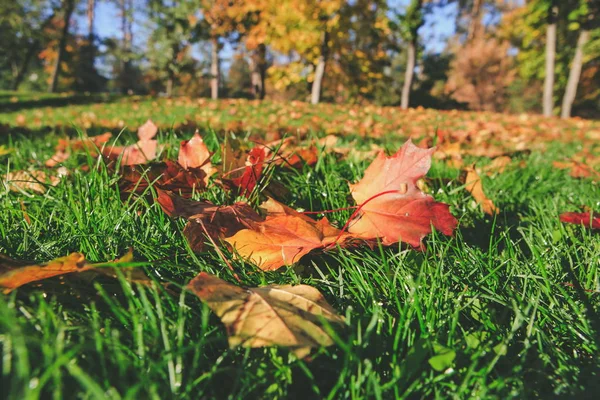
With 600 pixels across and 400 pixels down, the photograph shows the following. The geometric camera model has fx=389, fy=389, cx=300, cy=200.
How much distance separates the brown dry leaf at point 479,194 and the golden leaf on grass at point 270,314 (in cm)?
76

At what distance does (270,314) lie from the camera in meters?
0.55

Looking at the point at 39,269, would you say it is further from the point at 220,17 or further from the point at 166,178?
the point at 220,17

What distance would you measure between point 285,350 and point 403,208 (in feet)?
1.42

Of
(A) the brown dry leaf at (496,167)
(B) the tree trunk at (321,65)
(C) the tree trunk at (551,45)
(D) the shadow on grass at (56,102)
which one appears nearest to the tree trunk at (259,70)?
(B) the tree trunk at (321,65)

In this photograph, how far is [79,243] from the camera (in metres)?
0.83

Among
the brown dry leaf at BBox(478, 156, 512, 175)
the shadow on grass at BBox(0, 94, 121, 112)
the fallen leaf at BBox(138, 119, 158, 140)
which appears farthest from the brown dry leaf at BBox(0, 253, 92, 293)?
the shadow on grass at BBox(0, 94, 121, 112)

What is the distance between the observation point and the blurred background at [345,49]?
14852 mm

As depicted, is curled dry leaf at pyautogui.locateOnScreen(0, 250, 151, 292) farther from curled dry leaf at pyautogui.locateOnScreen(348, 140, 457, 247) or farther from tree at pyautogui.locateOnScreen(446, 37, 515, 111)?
tree at pyautogui.locateOnScreen(446, 37, 515, 111)

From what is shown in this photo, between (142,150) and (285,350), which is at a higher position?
(142,150)

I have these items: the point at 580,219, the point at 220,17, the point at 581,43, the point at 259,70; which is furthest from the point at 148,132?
the point at 581,43

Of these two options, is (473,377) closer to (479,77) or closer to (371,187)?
(371,187)

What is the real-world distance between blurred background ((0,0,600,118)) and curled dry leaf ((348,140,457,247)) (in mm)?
13310

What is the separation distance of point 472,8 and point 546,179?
36.4m

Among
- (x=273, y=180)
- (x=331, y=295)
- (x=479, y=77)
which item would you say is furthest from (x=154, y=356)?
(x=479, y=77)
